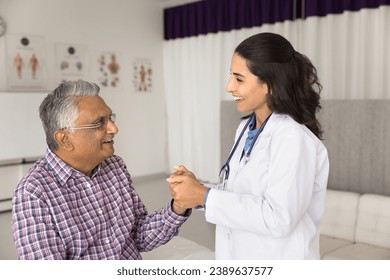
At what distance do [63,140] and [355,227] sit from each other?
7.95 feet

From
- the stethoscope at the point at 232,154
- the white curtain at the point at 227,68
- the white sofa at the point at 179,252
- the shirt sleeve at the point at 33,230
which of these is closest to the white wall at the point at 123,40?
the white curtain at the point at 227,68

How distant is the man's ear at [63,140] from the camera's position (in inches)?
53.1

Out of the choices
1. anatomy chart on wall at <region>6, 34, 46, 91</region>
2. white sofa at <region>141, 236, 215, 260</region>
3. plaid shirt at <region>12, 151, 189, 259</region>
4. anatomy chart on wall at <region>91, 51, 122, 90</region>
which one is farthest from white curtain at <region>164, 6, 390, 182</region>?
plaid shirt at <region>12, 151, 189, 259</region>

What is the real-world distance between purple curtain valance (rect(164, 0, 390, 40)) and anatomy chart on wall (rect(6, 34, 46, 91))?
6.82 ft

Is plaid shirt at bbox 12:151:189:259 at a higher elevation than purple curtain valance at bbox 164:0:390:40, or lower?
lower

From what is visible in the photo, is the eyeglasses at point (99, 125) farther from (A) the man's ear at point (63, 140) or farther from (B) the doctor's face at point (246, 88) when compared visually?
(B) the doctor's face at point (246, 88)

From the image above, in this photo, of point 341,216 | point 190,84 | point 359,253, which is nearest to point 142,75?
point 190,84

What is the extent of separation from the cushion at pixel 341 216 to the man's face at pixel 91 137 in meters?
2.21

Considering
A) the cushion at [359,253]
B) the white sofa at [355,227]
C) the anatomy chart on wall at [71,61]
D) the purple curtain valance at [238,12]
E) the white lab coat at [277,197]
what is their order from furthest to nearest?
1. the anatomy chart on wall at [71,61]
2. the purple curtain valance at [238,12]
3. the white sofa at [355,227]
4. the cushion at [359,253]
5. the white lab coat at [277,197]

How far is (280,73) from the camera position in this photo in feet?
4.09

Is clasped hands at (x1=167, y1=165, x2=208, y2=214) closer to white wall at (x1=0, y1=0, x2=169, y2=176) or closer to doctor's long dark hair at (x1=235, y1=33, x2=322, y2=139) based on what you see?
doctor's long dark hair at (x1=235, y1=33, x2=322, y2=139)

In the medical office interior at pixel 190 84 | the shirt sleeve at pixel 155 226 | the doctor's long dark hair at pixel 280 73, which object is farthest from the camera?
the medical office interior at pixel 190 84

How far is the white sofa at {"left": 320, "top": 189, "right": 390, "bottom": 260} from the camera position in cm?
272

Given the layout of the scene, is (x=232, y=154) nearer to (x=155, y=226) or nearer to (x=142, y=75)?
(x=155, y=226)
